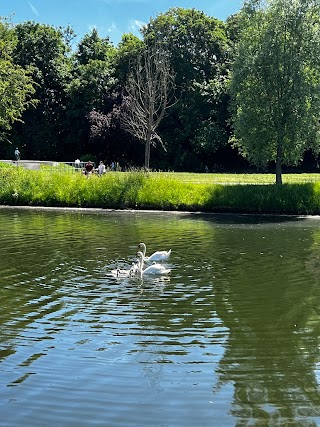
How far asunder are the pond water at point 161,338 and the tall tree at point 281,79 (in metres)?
14.9

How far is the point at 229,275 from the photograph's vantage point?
13.7 m

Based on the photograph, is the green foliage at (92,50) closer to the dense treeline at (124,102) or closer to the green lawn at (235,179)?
the dense treeline at (124,102)


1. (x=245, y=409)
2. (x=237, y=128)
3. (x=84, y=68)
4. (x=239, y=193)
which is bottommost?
(x=245, y=409)

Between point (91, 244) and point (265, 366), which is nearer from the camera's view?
point (265, 366)

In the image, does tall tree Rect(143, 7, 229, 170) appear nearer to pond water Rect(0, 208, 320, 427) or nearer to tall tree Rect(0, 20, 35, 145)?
tall tree Rect(0, 20, 35, 145)

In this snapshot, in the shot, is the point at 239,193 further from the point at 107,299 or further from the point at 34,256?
the point at 107,299

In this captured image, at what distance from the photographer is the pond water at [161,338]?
21.8ft

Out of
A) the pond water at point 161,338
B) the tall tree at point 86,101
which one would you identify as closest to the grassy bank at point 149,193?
the pond water at point 161,338

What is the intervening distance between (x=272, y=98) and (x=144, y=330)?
24701 millimetres

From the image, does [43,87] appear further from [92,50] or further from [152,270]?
[152,270]

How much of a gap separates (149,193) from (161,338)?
874 inches

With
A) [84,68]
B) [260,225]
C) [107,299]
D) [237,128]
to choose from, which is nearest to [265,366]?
[107,299]

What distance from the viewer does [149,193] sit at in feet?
102

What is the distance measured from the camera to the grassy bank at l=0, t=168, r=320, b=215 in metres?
29.6
